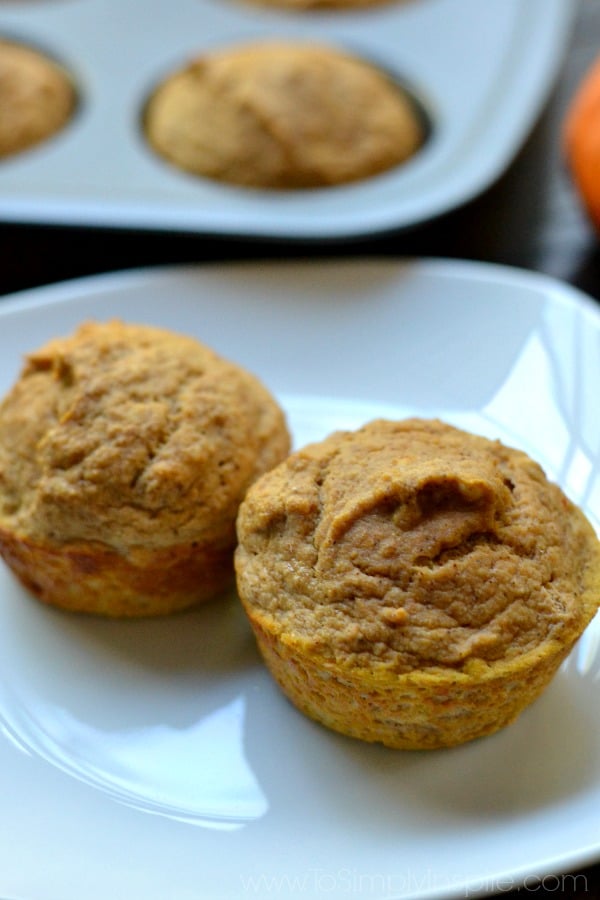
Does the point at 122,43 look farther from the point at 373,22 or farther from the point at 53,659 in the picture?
the point at 53,659

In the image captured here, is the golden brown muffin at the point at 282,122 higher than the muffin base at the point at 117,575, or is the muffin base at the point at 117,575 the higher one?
the golden brown muffin at the point at 282,122

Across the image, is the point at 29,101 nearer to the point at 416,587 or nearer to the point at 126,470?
the point at 126,470

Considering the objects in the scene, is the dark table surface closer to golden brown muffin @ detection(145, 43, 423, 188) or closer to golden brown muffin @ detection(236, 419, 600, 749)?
golden brown muffin @ detection(145, 43, 423, 188)

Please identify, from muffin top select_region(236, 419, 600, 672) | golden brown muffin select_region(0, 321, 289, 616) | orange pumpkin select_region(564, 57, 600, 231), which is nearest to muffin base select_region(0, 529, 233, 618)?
golden brown muffin select_region(0, 321, 289, 616)

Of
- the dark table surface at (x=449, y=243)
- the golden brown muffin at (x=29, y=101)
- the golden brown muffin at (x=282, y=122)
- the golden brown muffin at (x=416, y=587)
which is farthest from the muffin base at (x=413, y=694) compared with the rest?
the golden brown muffin at (x=29, y=101)

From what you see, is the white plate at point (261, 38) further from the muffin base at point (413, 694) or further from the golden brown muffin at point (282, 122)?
the muffin base at point (413, 694)

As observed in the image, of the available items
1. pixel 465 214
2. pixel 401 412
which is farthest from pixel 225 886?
pixel 465 214
